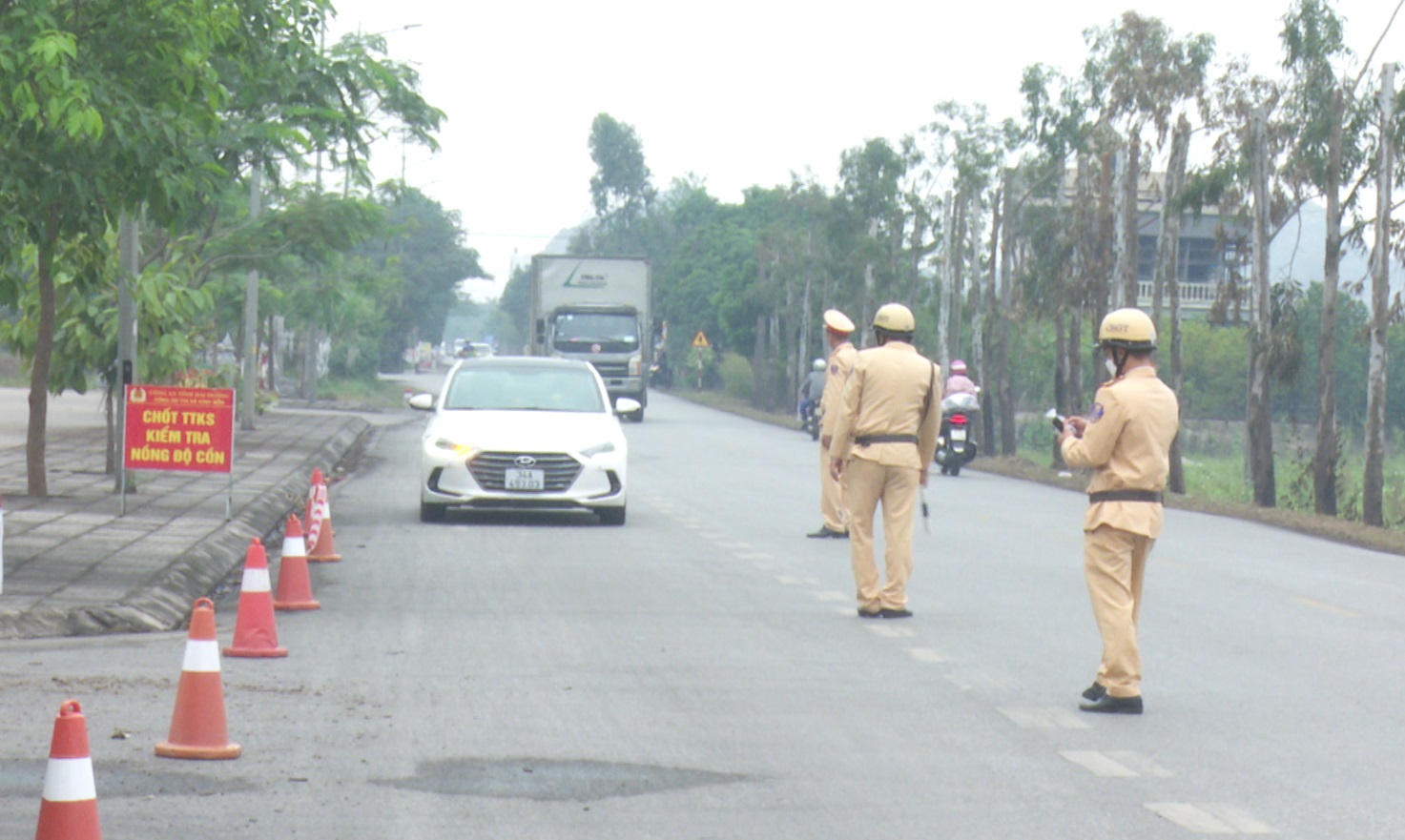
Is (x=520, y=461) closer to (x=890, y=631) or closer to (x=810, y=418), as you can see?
(x=890, y=631)

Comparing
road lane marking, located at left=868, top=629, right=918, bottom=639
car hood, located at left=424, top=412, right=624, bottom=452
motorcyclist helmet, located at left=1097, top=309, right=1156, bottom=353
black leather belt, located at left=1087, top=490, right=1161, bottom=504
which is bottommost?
road lane marking, located at left=868, top=629, right=918, bottom=639

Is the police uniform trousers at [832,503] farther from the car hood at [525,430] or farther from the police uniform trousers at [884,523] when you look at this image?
the police uniform trousers at [884,523]

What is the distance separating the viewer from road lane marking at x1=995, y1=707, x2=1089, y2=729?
28.8ft

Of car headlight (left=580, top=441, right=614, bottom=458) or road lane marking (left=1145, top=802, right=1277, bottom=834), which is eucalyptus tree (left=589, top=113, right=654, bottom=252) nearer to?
car headlight (left=580, top=441, right=614, bottom=458)

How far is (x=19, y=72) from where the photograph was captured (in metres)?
11.7

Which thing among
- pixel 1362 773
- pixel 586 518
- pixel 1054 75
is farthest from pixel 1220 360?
pixel 1362 773

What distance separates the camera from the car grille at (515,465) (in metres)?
18.5

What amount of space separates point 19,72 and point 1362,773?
8.10 m

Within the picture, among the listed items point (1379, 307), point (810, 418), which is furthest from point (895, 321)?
point (810, 418)

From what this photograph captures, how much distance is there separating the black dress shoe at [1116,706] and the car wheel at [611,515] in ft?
33.6

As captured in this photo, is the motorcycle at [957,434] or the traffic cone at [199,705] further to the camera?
the motorcycle at [957,434]

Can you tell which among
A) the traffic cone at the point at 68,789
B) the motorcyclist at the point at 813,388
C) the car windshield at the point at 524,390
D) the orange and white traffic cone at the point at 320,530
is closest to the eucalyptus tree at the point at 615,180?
the motorcyclist at the point at 813,388

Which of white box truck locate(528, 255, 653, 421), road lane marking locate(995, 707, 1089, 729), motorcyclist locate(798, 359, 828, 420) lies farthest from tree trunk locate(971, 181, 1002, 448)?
A: road lane marking locate(995, 707, 1089, 729)

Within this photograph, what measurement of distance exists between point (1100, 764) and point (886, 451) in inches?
182
